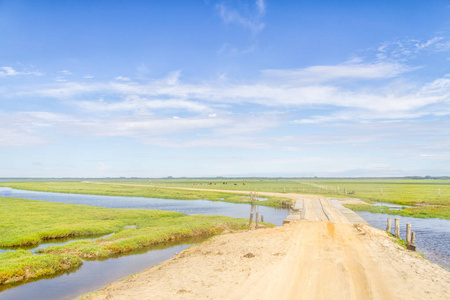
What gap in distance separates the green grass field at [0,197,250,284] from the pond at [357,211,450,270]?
15.9 m

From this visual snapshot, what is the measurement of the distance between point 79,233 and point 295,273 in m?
23.3

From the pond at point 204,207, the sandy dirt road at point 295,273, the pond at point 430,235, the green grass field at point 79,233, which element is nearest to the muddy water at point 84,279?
the green grass field at point 79,233

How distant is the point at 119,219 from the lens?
37.5 meters

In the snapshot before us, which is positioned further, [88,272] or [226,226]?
[226,226]

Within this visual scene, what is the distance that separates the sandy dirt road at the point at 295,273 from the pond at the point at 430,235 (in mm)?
3205

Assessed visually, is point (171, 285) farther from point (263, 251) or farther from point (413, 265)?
point (413, 265)

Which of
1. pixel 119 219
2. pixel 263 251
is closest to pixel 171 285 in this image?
pixel 263 251

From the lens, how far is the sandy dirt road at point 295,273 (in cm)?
1179

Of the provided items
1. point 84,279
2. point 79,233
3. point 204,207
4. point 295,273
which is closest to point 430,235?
point 295,273

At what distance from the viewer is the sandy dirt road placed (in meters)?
11.8

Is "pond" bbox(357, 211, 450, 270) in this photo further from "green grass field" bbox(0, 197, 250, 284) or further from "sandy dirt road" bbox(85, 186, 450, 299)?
"green grass field" bbox(0, 197, 250, 284)

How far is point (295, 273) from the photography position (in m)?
13.8

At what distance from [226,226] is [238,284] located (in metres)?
19.4

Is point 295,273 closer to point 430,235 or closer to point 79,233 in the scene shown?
point 430,235
